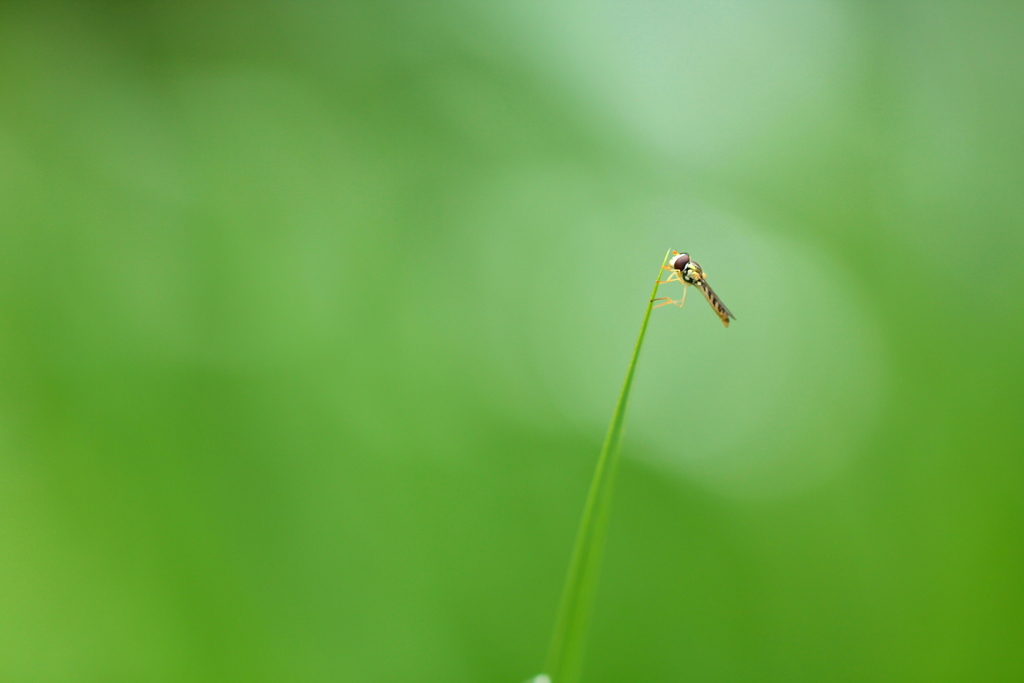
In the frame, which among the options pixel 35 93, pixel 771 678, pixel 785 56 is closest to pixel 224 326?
pixel 35 93

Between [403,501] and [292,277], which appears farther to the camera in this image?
[292,277]

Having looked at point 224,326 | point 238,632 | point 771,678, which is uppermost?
point 224,326

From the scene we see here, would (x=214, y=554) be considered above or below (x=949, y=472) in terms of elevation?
below

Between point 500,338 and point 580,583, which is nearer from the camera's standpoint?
point 580,583

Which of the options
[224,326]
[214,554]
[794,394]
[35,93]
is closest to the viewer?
[214,554]

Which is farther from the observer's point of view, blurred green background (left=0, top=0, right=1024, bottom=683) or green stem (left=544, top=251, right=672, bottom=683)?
blurred green background (left=0, top=0, right=1024, bottom=683)

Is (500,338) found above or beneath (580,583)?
above

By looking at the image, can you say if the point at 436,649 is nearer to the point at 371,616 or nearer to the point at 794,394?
the point at 371,616

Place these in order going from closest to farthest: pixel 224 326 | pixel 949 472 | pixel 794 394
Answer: pixel 949 472, pixel 224 326, pixel 794 394
